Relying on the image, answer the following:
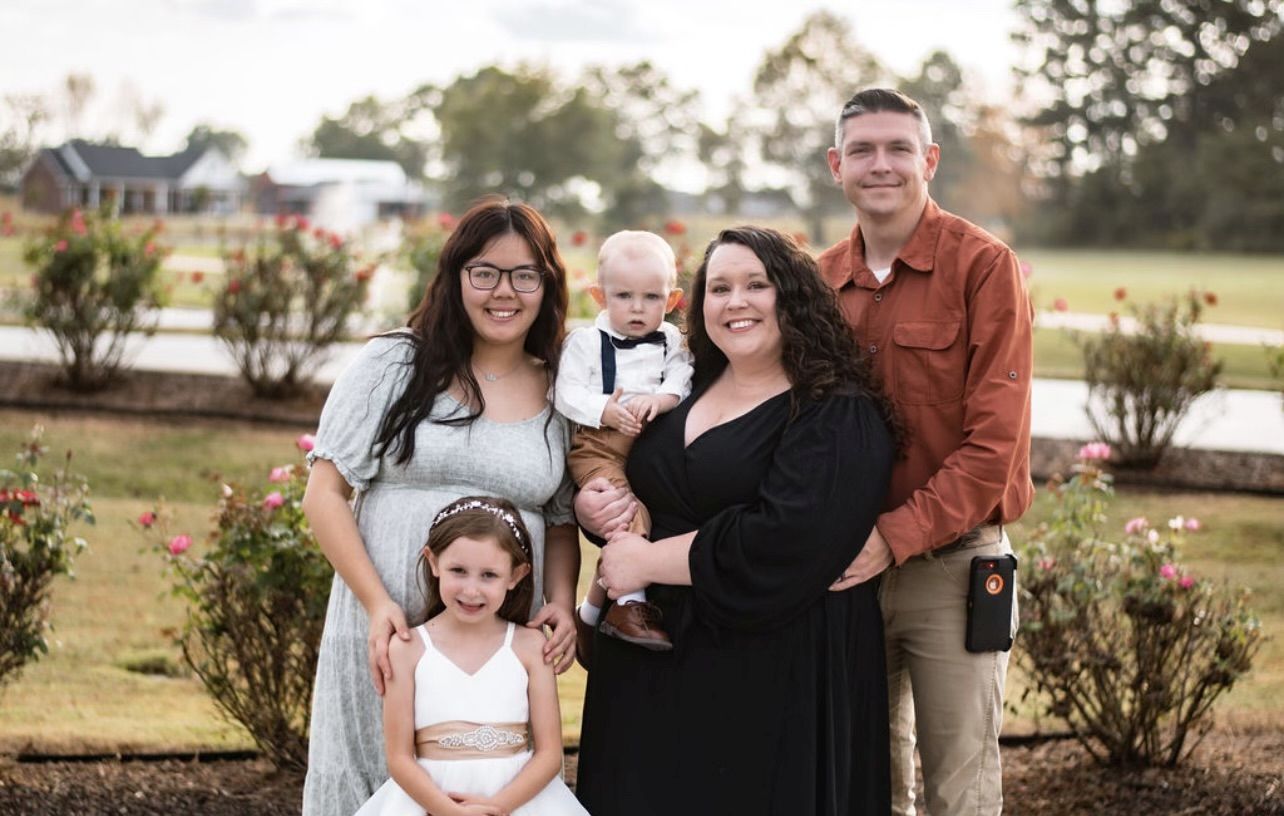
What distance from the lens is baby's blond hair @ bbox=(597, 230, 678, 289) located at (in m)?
3.25

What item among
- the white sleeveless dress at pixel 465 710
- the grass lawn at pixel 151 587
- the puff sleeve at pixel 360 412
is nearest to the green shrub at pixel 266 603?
the grass lawn at pixel 151 587

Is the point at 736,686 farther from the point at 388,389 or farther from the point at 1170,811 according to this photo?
the point at 1170,811

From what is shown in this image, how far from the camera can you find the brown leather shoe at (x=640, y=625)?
119 inches

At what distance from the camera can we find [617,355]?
3.26 metres

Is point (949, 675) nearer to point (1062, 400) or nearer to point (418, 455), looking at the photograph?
point (418, 455)

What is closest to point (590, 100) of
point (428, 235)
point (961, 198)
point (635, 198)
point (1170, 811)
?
point (635, 198)

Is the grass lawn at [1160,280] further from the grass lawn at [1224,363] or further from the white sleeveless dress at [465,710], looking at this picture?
the white sleeveless dress at [465,710]

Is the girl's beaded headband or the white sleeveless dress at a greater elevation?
the girl's beaded headband

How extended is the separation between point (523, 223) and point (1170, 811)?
9.84 ft

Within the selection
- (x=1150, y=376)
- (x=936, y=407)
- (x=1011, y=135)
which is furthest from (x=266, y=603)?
(x=1011, y=135)

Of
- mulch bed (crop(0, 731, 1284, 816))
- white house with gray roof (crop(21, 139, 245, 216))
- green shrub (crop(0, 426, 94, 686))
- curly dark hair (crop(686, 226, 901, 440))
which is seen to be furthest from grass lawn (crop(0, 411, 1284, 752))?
white house with gray roof (crop(21, 139, 245, 216))

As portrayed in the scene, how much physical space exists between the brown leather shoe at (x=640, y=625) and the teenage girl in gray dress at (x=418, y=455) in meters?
0.12

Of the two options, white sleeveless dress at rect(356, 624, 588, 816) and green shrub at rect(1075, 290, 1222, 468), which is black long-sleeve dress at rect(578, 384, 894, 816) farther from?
green shrub at rect(1075, 290, 1222, 468)

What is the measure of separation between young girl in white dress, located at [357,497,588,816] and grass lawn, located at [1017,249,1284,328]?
56.3 ft
